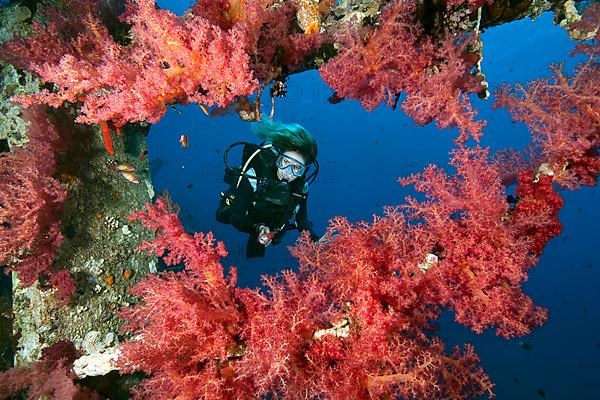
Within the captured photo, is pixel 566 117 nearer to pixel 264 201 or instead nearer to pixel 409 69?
pixel 409 69

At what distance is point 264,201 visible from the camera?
5.30m

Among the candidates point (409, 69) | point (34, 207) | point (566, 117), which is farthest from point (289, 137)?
point (566, 117)

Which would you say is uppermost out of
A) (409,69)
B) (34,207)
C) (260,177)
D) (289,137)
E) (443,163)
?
(443,163)

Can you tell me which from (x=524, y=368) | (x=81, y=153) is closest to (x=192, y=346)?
(x=81, y=153)

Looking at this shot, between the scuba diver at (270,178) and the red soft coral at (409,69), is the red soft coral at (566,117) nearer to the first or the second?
the red soft coral at (409,69)

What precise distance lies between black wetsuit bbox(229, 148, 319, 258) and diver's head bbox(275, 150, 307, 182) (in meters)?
0.08

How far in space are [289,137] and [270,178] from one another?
69cm

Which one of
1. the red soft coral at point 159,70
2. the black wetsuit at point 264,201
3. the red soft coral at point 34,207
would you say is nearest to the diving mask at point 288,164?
the black wetsuit at point 264,201

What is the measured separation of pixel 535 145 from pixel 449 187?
1.01m

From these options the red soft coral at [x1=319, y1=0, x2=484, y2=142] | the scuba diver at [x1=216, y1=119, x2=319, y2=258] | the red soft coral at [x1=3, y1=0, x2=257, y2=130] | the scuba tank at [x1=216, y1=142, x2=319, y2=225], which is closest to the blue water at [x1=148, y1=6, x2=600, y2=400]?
the scuba tank at [x1=216, y1=142, x2=319, y2=225]

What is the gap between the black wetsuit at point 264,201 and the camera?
17.5 feet

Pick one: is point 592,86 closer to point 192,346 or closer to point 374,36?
point 374,36

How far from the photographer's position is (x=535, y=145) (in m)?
3.19

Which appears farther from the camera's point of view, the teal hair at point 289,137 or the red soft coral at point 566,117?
the teal hair at point 289,137
